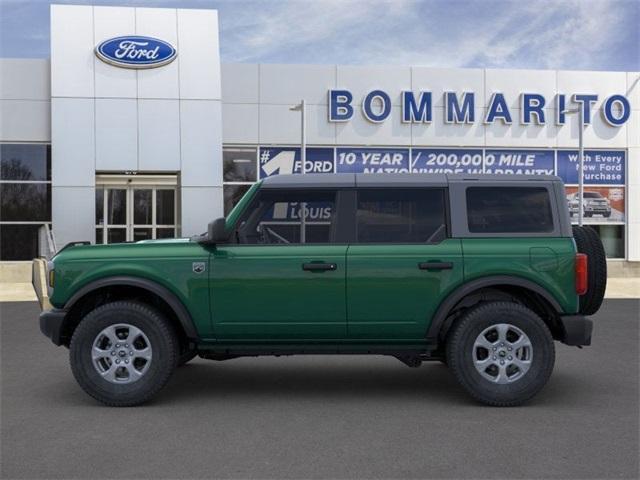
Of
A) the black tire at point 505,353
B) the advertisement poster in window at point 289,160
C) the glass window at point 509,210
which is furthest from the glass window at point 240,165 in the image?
the black tire at point 505,353

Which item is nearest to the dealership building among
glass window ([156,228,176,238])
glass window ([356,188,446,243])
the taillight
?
glass window ([156,228,176,238])

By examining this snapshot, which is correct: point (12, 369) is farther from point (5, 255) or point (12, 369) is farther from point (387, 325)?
point (5, 255)

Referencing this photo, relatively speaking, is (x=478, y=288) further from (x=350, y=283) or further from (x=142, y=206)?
(x=142, y=206)

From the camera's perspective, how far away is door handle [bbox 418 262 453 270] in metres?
6.25

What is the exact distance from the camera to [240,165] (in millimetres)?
21594

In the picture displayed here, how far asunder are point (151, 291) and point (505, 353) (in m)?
2.89

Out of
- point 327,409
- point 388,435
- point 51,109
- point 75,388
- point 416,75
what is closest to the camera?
point 388,435

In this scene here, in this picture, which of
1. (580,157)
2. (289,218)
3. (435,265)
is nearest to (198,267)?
(289,218)

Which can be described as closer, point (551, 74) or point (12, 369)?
point (12, 369)

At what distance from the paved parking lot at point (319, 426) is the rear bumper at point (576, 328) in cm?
54

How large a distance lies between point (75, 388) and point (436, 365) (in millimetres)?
3632

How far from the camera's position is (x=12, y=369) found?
8.11m

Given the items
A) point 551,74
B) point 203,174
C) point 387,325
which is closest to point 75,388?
point 387,325

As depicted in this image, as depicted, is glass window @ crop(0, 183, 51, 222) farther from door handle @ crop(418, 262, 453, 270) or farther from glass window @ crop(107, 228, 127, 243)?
door handle @ crop(418, 262, 453, 270)
